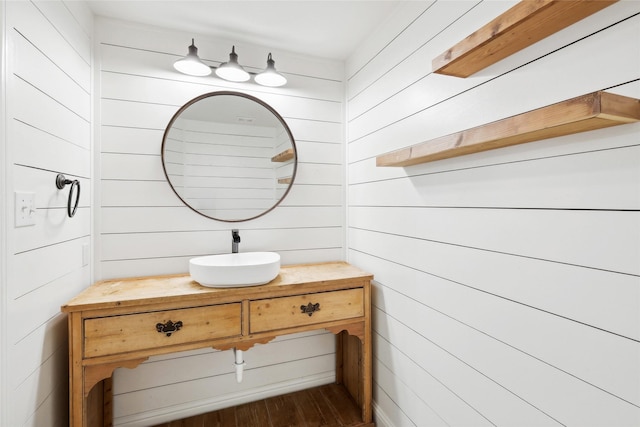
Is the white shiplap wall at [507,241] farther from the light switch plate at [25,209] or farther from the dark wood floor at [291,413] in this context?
the light switch plate at [25,209]

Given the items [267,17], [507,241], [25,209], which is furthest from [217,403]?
[267,17]

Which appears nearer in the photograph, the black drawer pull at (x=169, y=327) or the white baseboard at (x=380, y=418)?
the black drawer pull at (x=169, y=327)

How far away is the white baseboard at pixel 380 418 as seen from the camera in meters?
1.76

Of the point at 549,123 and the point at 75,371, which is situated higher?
the point at 549,123

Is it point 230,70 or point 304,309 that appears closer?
point 304,309

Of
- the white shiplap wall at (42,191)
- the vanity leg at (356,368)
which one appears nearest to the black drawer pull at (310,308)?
the vanity leg at (356,368)

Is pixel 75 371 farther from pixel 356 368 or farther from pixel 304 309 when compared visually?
pixel 356 368

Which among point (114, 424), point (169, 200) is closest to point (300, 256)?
point (169, 200)

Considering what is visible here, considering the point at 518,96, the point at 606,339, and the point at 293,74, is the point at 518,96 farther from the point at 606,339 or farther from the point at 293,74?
the point at 293,74

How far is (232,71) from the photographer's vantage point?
1.84m

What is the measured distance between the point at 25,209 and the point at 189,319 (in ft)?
2.57

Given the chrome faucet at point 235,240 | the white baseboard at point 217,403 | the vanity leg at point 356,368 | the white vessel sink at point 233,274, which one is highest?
the chrome faucet at point 235,240

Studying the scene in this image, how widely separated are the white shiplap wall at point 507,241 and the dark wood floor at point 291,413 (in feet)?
0.83

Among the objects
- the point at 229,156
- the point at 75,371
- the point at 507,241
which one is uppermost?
the point at 229,156
